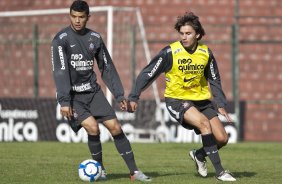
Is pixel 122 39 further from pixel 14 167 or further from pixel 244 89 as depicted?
pixel 14 167

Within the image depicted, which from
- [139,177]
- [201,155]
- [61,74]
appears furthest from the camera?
[201,155]

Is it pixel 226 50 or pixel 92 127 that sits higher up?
pixel 92 127

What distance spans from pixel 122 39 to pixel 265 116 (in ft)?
13.5

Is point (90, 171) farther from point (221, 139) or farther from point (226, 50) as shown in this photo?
point (226, 50)

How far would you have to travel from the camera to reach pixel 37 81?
2064 cm

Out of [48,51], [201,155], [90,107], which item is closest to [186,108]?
[201,155]

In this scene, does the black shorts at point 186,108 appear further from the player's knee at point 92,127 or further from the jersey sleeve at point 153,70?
the player's knee at point 92,127

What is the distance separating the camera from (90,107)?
1057 cm

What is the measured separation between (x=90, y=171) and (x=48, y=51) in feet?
34.9

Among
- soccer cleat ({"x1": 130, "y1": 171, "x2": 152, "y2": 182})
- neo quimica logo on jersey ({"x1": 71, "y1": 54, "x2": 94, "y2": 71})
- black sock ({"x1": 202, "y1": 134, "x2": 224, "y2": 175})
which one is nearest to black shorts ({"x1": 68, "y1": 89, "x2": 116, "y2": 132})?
neo quimica logo on jersey ({"x1": 71, "y1": 54, "x2": 94, "y2": 71})

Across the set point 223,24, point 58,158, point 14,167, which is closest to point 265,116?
point 223,24

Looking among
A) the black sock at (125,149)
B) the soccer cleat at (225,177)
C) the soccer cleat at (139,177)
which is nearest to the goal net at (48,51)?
the black sock at (125,149)

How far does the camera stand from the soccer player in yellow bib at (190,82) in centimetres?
1064

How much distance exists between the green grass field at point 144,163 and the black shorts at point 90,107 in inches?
28.9
